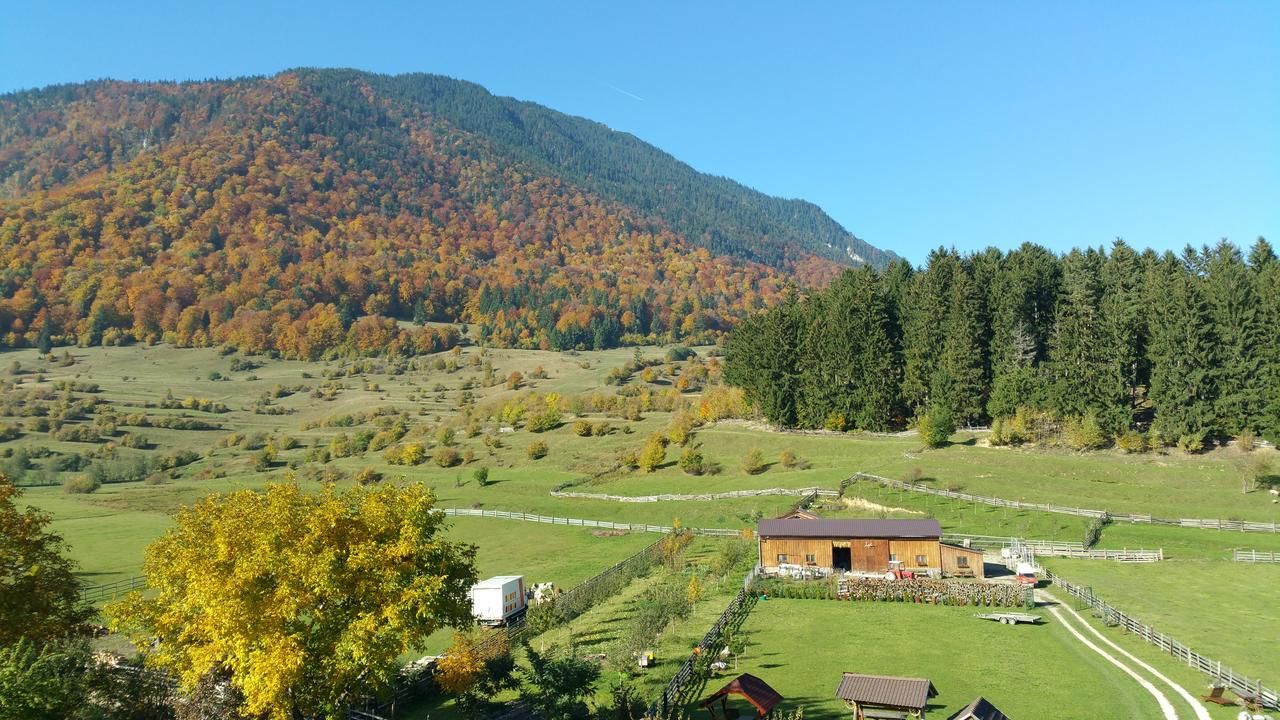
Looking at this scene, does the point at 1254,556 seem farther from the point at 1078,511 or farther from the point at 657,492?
the point at 657,492

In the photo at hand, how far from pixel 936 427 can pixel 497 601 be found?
155 ft

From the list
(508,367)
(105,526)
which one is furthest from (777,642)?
(508,367)

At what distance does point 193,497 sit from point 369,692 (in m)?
75.7

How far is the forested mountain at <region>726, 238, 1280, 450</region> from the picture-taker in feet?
209

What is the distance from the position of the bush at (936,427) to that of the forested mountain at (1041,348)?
0.51 meters

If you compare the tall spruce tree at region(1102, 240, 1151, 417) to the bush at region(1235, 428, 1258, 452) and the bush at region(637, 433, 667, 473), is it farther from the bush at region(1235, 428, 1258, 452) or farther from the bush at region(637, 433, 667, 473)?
the bush at region(637, 433, 667, 473)

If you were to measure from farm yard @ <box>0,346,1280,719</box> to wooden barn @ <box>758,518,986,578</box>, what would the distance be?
320cm

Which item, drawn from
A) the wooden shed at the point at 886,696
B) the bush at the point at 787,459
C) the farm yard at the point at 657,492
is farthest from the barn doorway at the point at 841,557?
the bush at the point at 787,459

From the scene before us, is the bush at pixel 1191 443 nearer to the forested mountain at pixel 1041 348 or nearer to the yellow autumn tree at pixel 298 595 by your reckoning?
the forested mountain at pixel 1041 348

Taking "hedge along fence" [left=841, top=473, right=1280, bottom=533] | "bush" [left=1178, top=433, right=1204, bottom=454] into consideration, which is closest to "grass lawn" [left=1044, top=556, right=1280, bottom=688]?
"hedge along fence" [left=841, top=473, right=1280, bottom=533]

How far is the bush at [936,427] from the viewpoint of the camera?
70.7 m

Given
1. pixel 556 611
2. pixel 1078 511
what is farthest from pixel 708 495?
pixel 556 611

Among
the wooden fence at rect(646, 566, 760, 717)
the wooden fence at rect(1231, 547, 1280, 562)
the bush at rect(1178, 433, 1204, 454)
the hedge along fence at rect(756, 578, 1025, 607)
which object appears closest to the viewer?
the wooden fence at rect(646, 566, 760, 717)

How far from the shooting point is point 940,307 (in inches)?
3174
